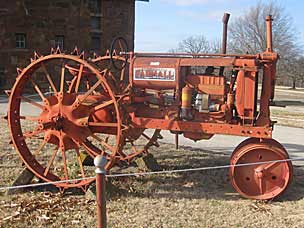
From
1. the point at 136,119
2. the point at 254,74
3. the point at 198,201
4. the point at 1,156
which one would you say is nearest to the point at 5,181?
the point at 1,156

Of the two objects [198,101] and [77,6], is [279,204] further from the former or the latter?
[77,6]

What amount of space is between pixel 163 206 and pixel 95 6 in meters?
19.0

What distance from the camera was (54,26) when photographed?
21453mm

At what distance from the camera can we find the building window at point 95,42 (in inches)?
894

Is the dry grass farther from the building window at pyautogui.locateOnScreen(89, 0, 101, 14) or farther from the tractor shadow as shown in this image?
the building window at pyautogui.locateOnScreen(89, 0, 101, 14)

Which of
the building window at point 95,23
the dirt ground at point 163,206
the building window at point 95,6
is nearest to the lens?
the dirt ground at point 163,206

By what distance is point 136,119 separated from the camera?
5520 mm

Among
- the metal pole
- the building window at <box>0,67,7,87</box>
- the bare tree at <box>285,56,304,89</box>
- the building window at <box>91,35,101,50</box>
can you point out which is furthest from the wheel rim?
the bare tree at <box>285,56,304,89</box>

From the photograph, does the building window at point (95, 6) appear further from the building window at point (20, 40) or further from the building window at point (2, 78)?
the building window at point (2, 78)

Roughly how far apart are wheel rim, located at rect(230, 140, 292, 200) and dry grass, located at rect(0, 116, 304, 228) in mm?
139

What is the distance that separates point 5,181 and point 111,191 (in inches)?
61.7

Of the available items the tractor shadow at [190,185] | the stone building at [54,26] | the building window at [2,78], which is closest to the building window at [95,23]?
the stone building at [54,26]

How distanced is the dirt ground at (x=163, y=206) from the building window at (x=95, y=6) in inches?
677

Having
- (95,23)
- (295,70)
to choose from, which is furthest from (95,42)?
(295,70)
